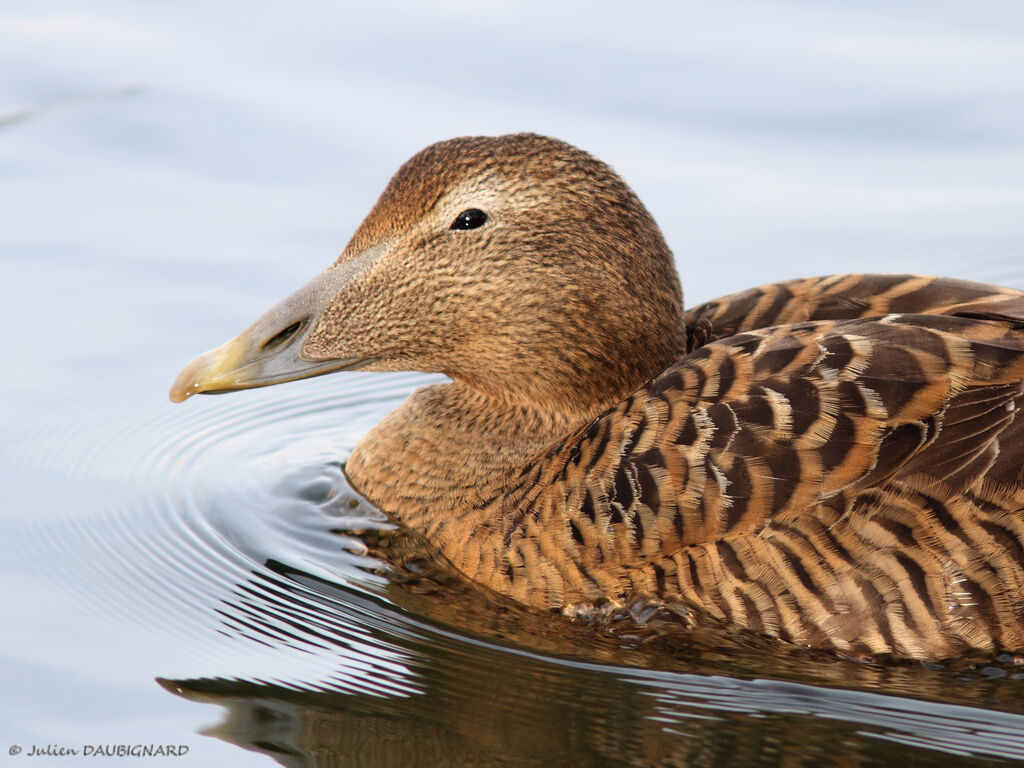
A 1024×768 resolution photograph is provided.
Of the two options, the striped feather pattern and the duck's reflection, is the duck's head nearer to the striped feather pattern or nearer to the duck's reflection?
the striped feather pattern

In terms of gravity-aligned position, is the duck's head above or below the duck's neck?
above

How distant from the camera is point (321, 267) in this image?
8570mm

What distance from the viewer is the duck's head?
6.12 meters

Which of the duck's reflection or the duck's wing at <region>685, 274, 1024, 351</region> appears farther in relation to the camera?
the duck's wing at <region>685, 274, 1024, 351</region>

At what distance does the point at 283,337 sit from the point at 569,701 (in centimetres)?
184

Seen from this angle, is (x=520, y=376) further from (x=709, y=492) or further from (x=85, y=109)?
(x=85, y=109)

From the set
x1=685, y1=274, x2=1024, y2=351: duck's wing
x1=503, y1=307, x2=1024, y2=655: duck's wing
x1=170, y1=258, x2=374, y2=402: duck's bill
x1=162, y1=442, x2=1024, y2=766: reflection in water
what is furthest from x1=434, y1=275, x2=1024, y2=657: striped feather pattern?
x1=170, y1=258, x2=374, y2=402: duck's bill

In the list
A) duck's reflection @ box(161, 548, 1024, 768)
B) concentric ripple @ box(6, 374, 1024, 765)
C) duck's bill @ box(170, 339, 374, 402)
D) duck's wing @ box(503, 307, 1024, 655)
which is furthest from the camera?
duck's bill @ box(170, 339, 374, 402)

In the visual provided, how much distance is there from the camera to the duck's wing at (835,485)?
5406 mm

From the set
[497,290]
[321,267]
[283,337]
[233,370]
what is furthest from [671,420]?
[321,267]

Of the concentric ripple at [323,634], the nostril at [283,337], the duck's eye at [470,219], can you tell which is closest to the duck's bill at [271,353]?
the nostril at [283,337]

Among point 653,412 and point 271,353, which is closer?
point 653,412

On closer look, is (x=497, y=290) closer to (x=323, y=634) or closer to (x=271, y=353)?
(x=271, y=353)

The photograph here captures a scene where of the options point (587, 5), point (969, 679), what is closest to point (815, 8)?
point (587, 5)
